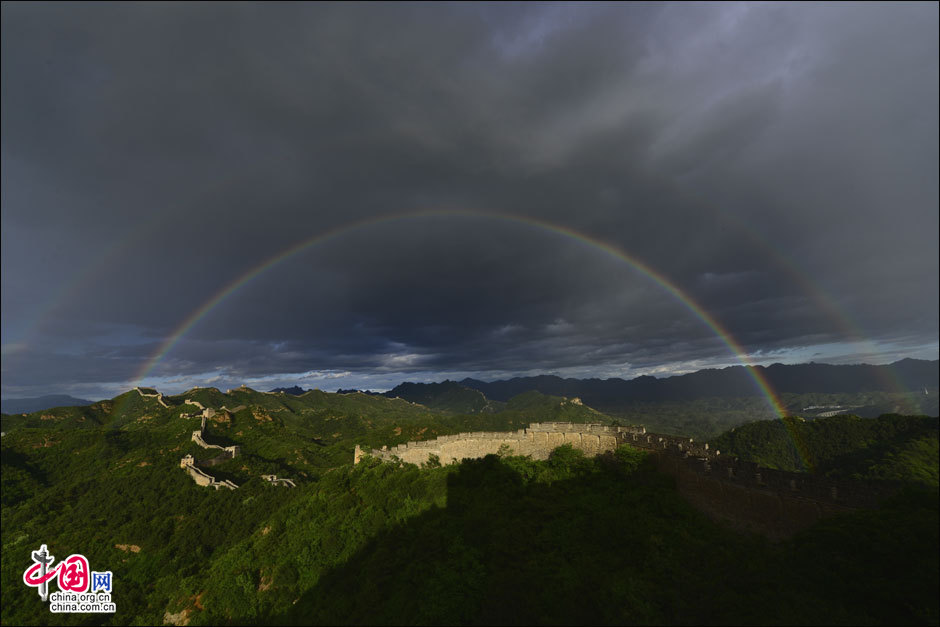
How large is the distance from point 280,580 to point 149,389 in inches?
6058

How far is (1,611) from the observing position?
3791 cm

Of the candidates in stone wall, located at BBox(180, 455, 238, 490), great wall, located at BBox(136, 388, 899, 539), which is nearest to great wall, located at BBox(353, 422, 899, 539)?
great wall, located at BBox(136, 388, 899, 539)

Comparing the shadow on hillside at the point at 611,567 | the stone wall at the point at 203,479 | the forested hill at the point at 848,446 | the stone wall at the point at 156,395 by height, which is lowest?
the forested hill at the point at 848,446

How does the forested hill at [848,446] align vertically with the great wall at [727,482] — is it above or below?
below

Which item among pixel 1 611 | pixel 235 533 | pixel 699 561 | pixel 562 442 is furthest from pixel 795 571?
pixel 1 611

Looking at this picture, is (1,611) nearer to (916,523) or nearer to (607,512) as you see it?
(607,512)
